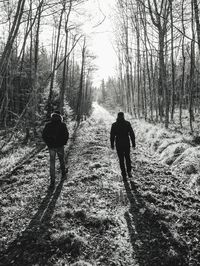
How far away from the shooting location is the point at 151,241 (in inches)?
140

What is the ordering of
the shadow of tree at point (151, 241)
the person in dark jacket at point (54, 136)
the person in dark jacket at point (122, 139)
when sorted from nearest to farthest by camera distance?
the shadow of tree at point (151, 241) → the person in dark jacket at point (54, 136) → the person in dark jacket at point (122, 139)

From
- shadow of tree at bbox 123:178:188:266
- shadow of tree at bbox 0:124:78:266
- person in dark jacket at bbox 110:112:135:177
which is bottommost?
shadow of tree at bbox 123:178:188:266

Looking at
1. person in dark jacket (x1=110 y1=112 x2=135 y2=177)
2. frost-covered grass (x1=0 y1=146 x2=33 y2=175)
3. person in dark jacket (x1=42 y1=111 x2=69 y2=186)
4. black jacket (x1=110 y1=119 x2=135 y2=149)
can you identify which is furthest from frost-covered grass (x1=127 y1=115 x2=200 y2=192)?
frost-covered grass (x1=0 y1=146 x2=33 y2=175)

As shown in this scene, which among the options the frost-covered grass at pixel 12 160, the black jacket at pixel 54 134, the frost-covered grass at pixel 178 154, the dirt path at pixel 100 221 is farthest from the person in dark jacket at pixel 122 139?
the frost-covered grass at pixel 12 160

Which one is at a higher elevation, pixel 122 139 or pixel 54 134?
pixel 54 134

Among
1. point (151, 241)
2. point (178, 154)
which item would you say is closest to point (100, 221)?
point (151, 241)

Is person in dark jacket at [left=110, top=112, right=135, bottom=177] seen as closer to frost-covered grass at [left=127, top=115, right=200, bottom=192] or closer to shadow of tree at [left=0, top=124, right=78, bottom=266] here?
frost-covered grass at [left=127, top=115, right=200, bottom=192]

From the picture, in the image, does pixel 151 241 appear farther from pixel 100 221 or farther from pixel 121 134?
pixel 121 134

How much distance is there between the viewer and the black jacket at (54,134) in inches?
247

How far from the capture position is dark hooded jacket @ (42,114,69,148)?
6281 millimetres

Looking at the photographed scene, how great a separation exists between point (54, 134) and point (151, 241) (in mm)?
3868

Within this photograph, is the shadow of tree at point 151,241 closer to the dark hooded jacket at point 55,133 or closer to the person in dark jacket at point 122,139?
the person in dark jacket at point 122,139

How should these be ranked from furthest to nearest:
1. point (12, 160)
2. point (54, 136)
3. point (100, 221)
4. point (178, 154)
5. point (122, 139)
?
point (12, 160) < point (178, 154) < point (122, 139) < point (54, 136) < point (100, 221)

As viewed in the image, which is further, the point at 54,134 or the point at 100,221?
the point at 54,134
